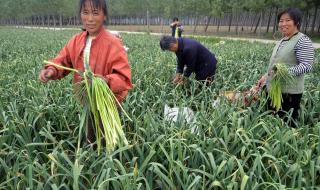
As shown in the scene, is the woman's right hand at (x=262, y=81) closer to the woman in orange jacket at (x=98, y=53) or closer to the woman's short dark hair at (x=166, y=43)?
the woman's short dark hair at (x=166, y=43)

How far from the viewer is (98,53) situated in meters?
2.49

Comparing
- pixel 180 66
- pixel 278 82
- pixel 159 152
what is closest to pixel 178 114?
pixel 159 152

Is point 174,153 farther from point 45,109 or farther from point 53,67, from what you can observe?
point 45,109

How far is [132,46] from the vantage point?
12523 millimetres

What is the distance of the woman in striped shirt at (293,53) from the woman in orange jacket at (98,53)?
1795mm

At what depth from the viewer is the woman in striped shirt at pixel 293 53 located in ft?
11.3

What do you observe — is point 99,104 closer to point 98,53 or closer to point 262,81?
point 98,53

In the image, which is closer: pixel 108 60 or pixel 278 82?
pixel 108 60

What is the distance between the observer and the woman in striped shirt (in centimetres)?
343

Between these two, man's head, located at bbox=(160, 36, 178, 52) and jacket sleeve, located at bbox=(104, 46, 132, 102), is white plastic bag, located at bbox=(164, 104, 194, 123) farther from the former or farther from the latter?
jacket sleeve, located at bbox=(104, 46, 132, 102)

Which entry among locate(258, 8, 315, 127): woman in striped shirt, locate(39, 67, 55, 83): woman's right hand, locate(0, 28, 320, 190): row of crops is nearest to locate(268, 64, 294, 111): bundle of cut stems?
locate(258, 8, 315, 127): woman in striped shirt

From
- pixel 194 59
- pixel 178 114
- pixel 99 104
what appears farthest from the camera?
pixel 194 59

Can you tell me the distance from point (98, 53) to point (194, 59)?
2.10 m

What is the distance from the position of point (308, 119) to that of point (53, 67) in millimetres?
2827
